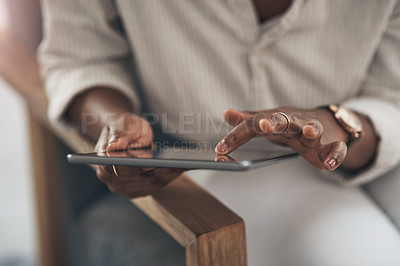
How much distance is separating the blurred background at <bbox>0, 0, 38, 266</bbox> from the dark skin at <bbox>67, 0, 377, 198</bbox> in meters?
0.66

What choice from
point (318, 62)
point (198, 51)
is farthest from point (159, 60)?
point (318, 62)

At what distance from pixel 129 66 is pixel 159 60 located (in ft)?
0.39

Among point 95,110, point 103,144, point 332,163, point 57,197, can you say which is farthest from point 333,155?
point 57,197

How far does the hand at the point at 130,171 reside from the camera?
36 centimetres

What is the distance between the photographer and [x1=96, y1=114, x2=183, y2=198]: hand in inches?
14.3

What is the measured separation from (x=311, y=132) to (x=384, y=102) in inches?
11.9

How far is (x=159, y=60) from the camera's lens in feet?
2.02

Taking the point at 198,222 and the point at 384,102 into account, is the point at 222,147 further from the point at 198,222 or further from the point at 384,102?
the point at 384,102

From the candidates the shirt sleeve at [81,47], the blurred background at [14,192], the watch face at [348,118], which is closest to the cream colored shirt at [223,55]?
the shirt sleeve at [81,47]

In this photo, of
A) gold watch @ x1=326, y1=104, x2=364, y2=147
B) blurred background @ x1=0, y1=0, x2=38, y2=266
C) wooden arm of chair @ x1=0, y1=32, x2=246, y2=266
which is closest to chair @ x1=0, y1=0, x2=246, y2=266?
wooden arm of chair @ x1=0, y1=32, x2=246, y2=266

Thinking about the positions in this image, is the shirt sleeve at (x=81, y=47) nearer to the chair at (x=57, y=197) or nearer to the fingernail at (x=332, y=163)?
the chair at (x=57, y=197)

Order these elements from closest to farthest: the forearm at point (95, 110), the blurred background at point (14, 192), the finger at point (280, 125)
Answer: the finger at point (280, 125), the forearm at point (95, 110), the blurred background at point (14, 192)

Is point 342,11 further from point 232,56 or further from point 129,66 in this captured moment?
point 129,66

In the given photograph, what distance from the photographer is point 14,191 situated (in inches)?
55.1
